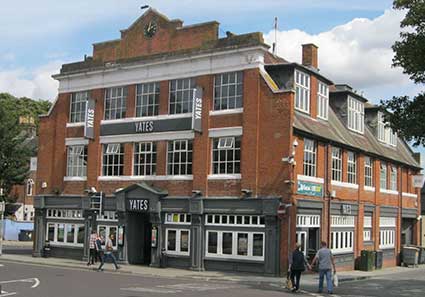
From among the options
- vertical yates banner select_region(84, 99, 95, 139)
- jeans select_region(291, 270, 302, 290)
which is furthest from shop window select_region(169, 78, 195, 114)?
jeans select_region(291, 270, 302, 290)

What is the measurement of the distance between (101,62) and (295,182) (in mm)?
13876

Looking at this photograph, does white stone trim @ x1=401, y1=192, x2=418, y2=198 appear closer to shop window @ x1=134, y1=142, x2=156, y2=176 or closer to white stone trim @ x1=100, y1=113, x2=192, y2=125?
white stone trim @ x1=100, y1=113, x2=192, y2=125

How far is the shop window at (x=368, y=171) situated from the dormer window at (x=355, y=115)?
204 cm

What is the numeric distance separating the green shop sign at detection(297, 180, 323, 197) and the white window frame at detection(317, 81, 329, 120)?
4165mm

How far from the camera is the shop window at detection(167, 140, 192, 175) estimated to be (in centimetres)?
3089

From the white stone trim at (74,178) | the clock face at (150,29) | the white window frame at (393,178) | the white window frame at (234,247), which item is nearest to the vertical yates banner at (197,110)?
the clock face at (150,29)

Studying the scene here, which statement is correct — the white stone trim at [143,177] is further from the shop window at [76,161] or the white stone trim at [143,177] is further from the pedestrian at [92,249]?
the pedestrian at [92,249]

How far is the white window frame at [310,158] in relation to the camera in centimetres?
2939

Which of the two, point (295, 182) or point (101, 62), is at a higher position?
point (101, 62)

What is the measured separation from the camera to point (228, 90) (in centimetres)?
2989

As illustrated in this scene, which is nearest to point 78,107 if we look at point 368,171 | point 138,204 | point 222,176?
point 138,204

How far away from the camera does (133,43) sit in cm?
3412

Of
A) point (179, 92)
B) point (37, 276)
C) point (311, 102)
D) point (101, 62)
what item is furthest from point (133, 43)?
point (37, 276)

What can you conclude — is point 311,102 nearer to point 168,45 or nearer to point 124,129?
point 168,45
